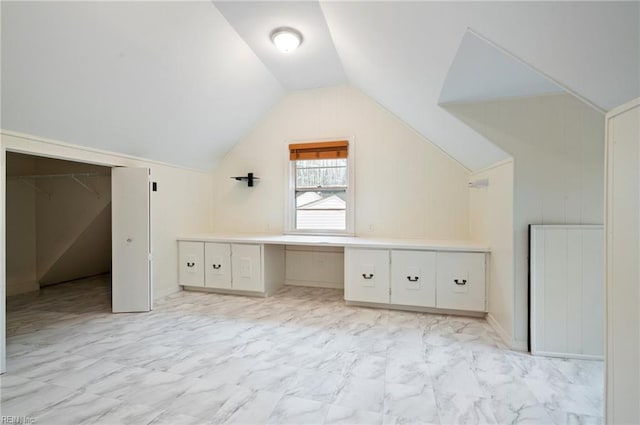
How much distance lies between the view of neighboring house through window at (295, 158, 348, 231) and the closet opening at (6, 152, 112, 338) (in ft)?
9.65

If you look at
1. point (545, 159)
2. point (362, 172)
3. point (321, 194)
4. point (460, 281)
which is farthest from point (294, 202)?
point (545, 159)

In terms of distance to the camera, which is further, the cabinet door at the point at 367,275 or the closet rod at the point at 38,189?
the closet rod at the point at 38,189

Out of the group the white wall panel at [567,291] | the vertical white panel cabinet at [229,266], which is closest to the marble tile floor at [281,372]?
the white wall panel at [567,291]

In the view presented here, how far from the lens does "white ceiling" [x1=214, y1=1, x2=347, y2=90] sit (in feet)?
8.10

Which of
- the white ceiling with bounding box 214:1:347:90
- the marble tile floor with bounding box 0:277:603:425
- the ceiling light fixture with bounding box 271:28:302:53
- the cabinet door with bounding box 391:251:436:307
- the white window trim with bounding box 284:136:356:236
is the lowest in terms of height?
the marble tile floor with bounding box 0:277:603:425

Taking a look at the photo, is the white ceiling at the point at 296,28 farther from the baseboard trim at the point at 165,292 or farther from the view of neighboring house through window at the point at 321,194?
the baseboard trim at the point at 165,292

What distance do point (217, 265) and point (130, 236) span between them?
116cm

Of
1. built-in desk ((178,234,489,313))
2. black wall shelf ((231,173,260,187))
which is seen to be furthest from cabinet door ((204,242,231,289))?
black wall shelf ((231,173,260,187))

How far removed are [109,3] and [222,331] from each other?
294 centimetres

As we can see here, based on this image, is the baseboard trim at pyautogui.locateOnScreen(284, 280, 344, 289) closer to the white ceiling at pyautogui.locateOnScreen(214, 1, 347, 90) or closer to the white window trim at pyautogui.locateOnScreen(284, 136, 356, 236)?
the white window trim at pyautogui.locateOnScreen(284, 136, 356, 236)

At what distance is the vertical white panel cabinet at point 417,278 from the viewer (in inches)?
122

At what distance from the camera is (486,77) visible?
6.81 feet

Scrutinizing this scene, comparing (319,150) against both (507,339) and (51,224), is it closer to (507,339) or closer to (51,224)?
(507,339)

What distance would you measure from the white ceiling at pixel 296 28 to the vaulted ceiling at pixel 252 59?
16 millimetres
